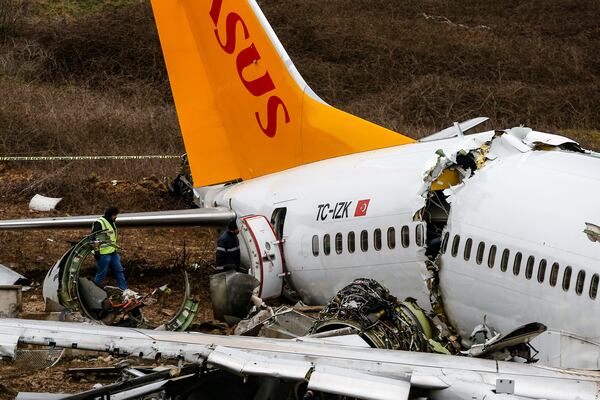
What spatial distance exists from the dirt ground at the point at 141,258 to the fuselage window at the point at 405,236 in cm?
392

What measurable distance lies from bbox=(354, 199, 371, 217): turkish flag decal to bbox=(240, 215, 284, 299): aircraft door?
199 cm

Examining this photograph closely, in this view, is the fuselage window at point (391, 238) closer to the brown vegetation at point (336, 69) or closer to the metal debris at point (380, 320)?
the metal debris at point (380, 320)

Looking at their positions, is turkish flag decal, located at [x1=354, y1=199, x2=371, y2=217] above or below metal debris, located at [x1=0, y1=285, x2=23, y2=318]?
above

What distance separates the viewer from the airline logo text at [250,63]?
21.8 metres

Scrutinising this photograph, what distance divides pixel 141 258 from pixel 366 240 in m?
7.76

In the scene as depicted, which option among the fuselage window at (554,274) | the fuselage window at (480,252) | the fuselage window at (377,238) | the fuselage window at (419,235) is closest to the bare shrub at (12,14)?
the fuselage window at (377,238)

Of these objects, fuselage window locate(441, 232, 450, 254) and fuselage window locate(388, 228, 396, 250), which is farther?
fuselage window locate(388, 228, 396, 250)

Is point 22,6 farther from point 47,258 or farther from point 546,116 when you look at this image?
point 47,258

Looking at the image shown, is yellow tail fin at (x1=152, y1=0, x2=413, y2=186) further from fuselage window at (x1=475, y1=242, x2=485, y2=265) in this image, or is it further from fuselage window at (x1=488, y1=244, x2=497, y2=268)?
fuselage window at (x1=488, y1=244, x2=497, y2=268)

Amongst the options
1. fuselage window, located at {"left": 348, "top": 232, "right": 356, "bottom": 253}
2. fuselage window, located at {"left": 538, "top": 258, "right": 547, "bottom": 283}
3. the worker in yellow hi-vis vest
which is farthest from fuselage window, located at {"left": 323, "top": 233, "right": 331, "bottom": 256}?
fuselage window, located at {"left": 538, "top": 258, "right": 547, "bottom": 283}

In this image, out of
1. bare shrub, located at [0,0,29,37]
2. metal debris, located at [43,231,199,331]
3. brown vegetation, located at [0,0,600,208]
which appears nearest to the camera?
metal debris, located at [43,231,199,331]

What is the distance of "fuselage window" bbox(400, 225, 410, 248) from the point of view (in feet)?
59.8

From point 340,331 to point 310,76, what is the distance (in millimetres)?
27956

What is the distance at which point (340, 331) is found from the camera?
1588 cm
